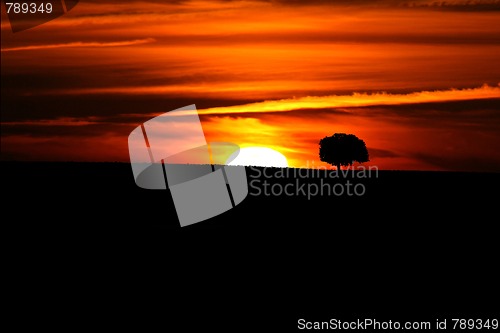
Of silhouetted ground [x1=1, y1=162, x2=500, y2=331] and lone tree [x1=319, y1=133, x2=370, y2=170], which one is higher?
lone tree [x1=319, y1=133, x2=370, y2=170]

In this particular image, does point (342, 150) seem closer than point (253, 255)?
No

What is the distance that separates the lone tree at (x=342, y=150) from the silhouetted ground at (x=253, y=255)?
21229 millimetres

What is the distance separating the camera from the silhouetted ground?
51.4 feet

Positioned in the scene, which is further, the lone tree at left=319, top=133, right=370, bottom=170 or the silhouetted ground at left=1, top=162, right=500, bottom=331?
the lone tree at left=319, top=133, right=370, bottom=170

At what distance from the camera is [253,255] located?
1948 cm

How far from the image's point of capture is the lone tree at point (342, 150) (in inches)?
2005

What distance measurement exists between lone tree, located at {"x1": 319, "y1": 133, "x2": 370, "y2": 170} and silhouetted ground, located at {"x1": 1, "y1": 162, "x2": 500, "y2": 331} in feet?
69.7

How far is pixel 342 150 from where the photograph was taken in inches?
2008

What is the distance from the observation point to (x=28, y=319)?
571 inches

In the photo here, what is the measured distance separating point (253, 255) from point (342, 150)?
1262 inches

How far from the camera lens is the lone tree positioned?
5094cm

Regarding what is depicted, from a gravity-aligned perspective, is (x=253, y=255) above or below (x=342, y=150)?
below

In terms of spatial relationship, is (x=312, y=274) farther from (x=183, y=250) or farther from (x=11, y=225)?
(x=11, y=225)

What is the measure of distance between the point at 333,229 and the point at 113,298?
858cm
